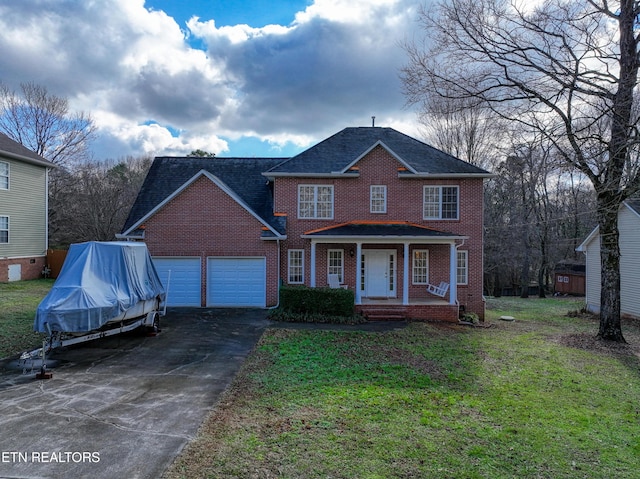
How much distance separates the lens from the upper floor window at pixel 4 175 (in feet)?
70.0

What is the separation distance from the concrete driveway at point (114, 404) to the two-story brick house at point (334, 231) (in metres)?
5.04

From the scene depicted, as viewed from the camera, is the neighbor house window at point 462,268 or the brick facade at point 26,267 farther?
the brick facade at point 26,267

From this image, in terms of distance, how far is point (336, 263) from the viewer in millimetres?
16094

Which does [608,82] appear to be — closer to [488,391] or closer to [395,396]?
[488,391]

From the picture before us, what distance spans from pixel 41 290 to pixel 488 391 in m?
20.7

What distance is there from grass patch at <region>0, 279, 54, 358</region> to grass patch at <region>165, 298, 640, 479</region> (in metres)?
6.03

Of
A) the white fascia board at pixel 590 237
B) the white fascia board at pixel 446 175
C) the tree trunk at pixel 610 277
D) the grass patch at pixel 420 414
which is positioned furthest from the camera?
the white fascia board at pixel 590 237

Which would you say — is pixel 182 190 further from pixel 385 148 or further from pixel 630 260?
pixel 630 260

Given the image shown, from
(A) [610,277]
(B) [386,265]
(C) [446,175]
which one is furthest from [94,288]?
(A) [610,277]

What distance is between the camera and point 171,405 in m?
6.11

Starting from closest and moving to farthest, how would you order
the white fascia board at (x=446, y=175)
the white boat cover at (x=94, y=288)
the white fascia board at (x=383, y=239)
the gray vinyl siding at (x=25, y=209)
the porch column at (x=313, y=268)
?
the white boat cover at (x=94, y=288)
the white fascia board at (x=383, y=239)
the porch column at (x=313, y=268)
the white fascia board at (x=446, y=175)
the gray vinyl siding at (x=25, y=209)

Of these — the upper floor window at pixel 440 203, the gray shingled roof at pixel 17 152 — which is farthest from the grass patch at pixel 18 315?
the upper floor window at pixel 440 203

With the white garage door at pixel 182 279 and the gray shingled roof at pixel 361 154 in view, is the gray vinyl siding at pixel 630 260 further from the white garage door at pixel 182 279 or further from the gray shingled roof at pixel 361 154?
the white garage door at pixel 182 279

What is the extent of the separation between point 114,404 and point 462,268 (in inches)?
544
